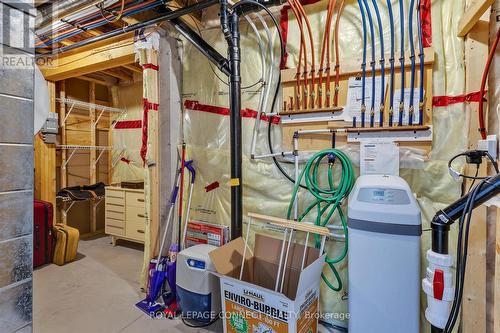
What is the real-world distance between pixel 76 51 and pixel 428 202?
391cm

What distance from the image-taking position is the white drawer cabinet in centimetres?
338

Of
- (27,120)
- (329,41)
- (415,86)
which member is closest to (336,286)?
(415,86)

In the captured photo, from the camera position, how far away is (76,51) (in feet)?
10.0

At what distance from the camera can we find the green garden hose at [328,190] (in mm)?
1789

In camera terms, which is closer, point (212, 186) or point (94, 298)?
point (94, 298)

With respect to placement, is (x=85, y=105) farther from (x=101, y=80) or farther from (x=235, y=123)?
(x=235, y=123)

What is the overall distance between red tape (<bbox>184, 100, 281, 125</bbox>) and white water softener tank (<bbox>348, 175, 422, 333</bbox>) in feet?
3.19

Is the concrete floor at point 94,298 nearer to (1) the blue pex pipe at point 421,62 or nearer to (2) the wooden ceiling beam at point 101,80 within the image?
(1) the blue pex pipe at point 421,62

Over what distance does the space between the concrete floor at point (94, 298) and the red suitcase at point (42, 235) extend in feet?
0.43

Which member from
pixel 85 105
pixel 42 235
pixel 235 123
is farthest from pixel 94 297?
pixel 85 105

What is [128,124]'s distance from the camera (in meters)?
4.16

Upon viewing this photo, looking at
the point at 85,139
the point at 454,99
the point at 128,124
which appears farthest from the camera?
the point at 128,124

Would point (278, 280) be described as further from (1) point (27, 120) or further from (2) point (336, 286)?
(1) point (27, 120)

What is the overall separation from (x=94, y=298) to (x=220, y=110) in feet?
6.75
